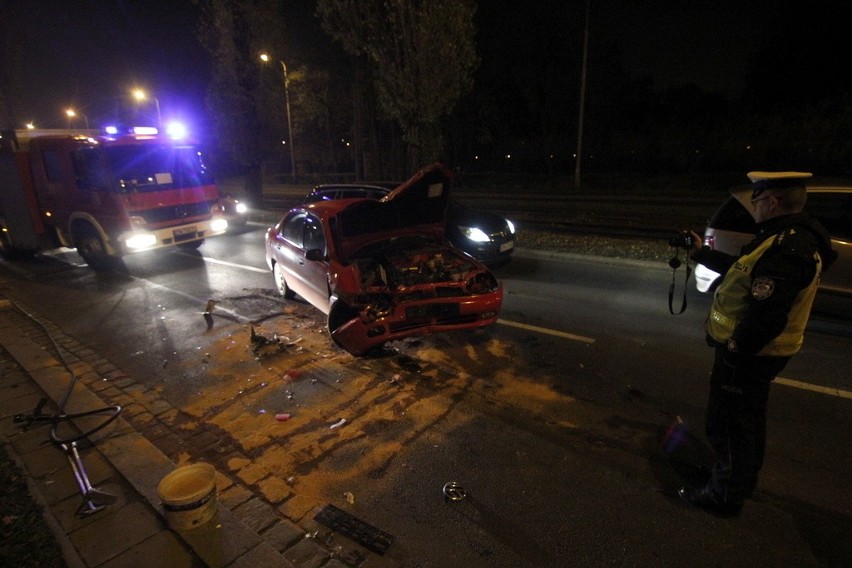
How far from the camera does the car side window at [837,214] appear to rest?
566 centimetres

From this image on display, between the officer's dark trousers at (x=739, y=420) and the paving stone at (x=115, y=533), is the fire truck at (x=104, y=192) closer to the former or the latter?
the paving stone at (x=115, y=533)

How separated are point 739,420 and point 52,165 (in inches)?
490

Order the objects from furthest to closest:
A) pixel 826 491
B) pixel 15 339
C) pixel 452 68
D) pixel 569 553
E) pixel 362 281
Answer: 1. pixel 452 68
2. pixel 15 339
3. pixel 362 281
4. pixel 826 491
5. pixel 569 553

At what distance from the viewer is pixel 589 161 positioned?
34719 mm

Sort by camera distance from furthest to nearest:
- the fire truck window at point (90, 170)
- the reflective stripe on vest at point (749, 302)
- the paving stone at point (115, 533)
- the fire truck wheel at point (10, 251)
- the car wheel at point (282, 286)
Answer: the fire truck wheel at point (10, 251) < the fire truck window at point (90, 170) < the car wheel at point (282, 286) < the paving stone at point (115, 533) < the reflective stripe on vest at point (749, 302)

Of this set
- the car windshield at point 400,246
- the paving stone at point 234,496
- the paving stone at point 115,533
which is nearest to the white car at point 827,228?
the car windshield at point 400,246

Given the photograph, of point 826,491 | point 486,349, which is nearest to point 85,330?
point 486,349

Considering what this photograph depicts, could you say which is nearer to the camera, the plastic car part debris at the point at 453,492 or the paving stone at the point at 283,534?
the paving stone at the point at 283,534

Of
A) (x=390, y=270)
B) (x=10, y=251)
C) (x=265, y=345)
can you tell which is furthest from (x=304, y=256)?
(x=10, y=251)

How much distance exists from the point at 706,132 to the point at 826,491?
3179 centimetres

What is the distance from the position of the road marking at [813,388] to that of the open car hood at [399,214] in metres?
4.20

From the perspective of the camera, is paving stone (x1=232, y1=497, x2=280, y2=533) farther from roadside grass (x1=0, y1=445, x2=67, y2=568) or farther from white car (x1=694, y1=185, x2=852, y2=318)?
white car (x1=694, y1=185, x2=852, y2=318)

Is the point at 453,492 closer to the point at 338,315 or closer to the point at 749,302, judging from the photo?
the point at 749,302

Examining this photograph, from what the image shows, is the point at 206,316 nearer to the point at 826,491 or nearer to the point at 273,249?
the point at 273,249
